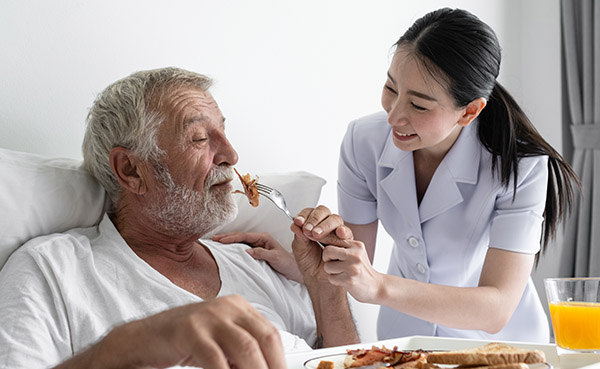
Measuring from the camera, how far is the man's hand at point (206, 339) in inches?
26.7

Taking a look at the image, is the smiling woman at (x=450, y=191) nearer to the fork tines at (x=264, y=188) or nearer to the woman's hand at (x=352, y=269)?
the woman's hand at (x=352, y=269)

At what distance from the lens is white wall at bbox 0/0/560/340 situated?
5.66 feet

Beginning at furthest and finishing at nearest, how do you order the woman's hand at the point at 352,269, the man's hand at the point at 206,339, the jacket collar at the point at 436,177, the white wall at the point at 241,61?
the jacket collar at the point at 436,177 < the white wall at the point at 241,61 < the woman's hand at the point at 352,269 < the man's hand at the point at 206,339

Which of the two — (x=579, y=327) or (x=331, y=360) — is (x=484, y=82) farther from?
(x=331, y=360)

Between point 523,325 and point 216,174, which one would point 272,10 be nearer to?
point 216,174

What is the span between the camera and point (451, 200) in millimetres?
1847

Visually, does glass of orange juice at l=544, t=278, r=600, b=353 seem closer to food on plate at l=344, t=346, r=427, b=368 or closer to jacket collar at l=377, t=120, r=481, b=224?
food on plate at l=344, t=346, r=427, b=368

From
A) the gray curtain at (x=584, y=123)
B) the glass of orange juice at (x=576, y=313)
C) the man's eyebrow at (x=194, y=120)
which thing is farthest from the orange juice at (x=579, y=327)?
the gray curtain at (x=584, y=123)

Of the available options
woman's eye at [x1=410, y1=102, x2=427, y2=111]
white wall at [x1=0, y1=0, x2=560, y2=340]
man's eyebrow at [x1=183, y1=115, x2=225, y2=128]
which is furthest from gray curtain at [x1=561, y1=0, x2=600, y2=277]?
man's eyebrow at [x1=183, y1=115, x2=225, y2=128]

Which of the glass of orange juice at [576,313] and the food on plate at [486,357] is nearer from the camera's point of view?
the food on plate at [486,357]

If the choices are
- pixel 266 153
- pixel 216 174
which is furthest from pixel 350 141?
pixel 216 174

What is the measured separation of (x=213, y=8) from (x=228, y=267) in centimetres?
91

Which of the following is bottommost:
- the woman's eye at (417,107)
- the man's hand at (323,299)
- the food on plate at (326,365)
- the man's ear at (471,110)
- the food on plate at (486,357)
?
the man's hand at (323,299)

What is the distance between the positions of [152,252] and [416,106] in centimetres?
82
